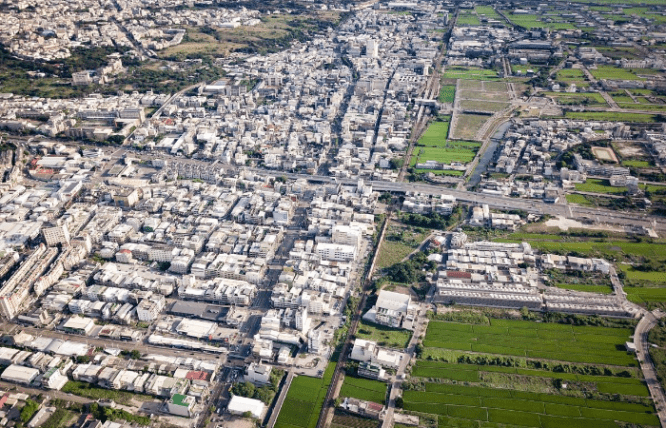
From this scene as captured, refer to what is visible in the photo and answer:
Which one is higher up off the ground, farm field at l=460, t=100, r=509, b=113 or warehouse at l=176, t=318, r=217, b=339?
farm field at l=460, t=100, r=509, b=113

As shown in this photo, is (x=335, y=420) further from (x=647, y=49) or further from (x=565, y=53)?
(x=647, y=49)

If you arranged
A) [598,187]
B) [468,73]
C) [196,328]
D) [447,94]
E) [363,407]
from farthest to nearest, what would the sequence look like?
1. [468,73]
2. [447,94]
3. [598,187]
4. [196,328]
5. [363,407]

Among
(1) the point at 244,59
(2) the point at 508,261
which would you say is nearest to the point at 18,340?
(2) the point at 508,261

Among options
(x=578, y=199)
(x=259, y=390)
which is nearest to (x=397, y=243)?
(x=259, y=390)

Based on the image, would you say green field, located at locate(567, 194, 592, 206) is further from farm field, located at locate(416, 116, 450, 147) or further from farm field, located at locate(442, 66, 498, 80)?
farm field, located at locate(442, 66, 498, 80)

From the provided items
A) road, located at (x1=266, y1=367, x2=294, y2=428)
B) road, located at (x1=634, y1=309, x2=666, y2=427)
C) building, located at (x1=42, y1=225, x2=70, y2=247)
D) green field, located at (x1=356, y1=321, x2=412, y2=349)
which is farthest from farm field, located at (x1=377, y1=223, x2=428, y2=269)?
building, located at (x1=42, y1=225, x2=70, y2=247)

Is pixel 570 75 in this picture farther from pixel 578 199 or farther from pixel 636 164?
pixel 578 199
